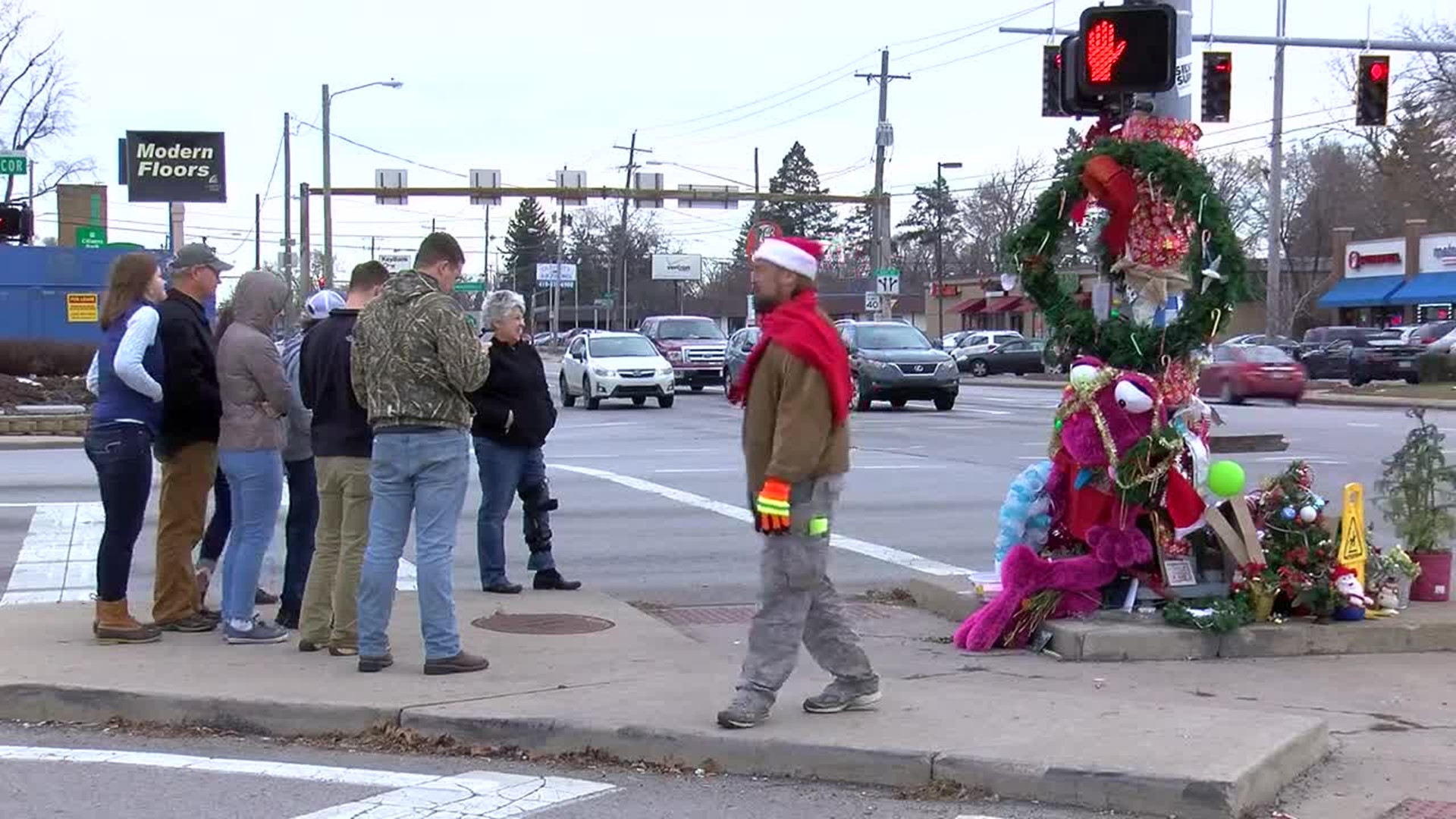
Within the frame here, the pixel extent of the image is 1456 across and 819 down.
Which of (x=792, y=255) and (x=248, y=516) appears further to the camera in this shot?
(x=248, y=516)

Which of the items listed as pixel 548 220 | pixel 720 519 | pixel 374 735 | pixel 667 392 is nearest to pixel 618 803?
pixel 374 735

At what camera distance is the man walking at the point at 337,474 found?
7426 millimetres

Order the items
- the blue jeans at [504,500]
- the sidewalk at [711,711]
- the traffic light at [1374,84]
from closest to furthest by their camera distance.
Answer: the sidewalk at [711,711] < the blue jeans at [504,500] < the traffic light at [1374,84]

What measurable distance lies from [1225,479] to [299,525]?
191 inches

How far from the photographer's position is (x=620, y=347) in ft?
107

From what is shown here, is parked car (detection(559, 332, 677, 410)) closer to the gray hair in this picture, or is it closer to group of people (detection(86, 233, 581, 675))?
the gray hair

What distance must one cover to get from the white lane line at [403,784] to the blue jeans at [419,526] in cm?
115

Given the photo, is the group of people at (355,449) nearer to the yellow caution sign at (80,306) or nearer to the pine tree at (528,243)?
the yellow caution sign at (80,306)

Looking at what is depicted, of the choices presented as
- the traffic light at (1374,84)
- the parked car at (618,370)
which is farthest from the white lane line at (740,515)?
the traffic light at (1374,84)

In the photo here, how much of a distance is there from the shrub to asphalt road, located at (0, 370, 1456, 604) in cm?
1289

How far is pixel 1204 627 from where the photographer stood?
25.8 ft

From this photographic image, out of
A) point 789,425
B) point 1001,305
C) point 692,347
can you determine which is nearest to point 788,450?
point 789,425

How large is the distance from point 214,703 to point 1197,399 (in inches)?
201

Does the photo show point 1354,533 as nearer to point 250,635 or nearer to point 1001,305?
point 250,635
